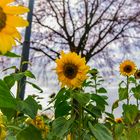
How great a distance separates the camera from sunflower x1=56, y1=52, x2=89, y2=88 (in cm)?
206

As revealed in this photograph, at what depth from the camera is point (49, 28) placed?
15414 mm

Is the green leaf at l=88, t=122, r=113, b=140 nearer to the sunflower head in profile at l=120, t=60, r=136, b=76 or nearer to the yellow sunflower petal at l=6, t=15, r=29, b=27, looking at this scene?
the yellow sunflower petal at l=6, t=15, r=29, b=27

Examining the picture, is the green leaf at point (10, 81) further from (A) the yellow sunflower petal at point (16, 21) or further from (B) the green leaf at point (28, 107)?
(A) the yellow sunflower petal at point (16, 21)

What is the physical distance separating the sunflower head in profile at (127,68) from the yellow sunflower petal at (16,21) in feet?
11.0

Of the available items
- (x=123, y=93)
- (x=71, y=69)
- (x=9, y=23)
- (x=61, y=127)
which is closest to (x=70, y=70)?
(x=71, y=69)

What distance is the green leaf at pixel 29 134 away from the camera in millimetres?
1445

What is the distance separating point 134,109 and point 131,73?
122 centimetres

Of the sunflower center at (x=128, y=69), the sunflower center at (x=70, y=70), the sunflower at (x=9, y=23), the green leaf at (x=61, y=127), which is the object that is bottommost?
the green leaf at (x=61, y=127)

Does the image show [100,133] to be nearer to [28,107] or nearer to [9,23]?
[28,107]

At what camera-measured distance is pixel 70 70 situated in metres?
2.18

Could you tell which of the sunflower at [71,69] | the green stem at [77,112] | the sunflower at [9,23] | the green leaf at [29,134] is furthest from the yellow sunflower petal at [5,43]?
the sunflower at [71,69]

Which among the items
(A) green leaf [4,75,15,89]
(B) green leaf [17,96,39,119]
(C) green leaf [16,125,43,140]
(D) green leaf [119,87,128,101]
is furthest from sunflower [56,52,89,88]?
(D) green leaf [119,87,128,101]

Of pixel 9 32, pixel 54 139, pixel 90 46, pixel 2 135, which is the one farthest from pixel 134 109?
pixel 90 46

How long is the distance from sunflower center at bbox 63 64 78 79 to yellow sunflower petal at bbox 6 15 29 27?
4.02 feet
